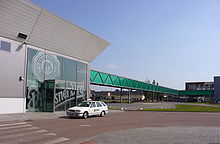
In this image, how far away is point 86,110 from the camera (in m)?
20.7

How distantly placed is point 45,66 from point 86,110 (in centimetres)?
963

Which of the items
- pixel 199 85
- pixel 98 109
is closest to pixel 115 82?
pixel 98 109

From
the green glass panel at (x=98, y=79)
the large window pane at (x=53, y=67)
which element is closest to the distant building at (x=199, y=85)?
the green glass panel at (x=98, y=79)

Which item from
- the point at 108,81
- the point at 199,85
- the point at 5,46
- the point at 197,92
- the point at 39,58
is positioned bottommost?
the point at 197,92

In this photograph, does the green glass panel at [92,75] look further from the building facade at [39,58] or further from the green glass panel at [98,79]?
the building facade at [39,58]

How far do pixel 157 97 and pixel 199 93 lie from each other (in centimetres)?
2128

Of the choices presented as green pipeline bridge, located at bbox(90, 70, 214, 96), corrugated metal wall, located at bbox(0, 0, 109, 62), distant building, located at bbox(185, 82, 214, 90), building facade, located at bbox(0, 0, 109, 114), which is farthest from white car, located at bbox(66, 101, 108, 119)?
distant building, located at bbox(185, 82, 214, 90)

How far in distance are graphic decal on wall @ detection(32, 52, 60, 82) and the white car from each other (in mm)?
7445

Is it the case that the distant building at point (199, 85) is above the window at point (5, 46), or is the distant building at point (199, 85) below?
below

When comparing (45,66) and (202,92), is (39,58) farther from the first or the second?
(202,92)

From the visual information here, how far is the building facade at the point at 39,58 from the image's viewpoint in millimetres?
22375

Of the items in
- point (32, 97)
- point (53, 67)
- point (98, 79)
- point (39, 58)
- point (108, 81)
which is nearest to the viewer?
point (32, 97)

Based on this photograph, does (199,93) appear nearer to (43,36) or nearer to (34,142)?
(43,36)

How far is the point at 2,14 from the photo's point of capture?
21.0 m
